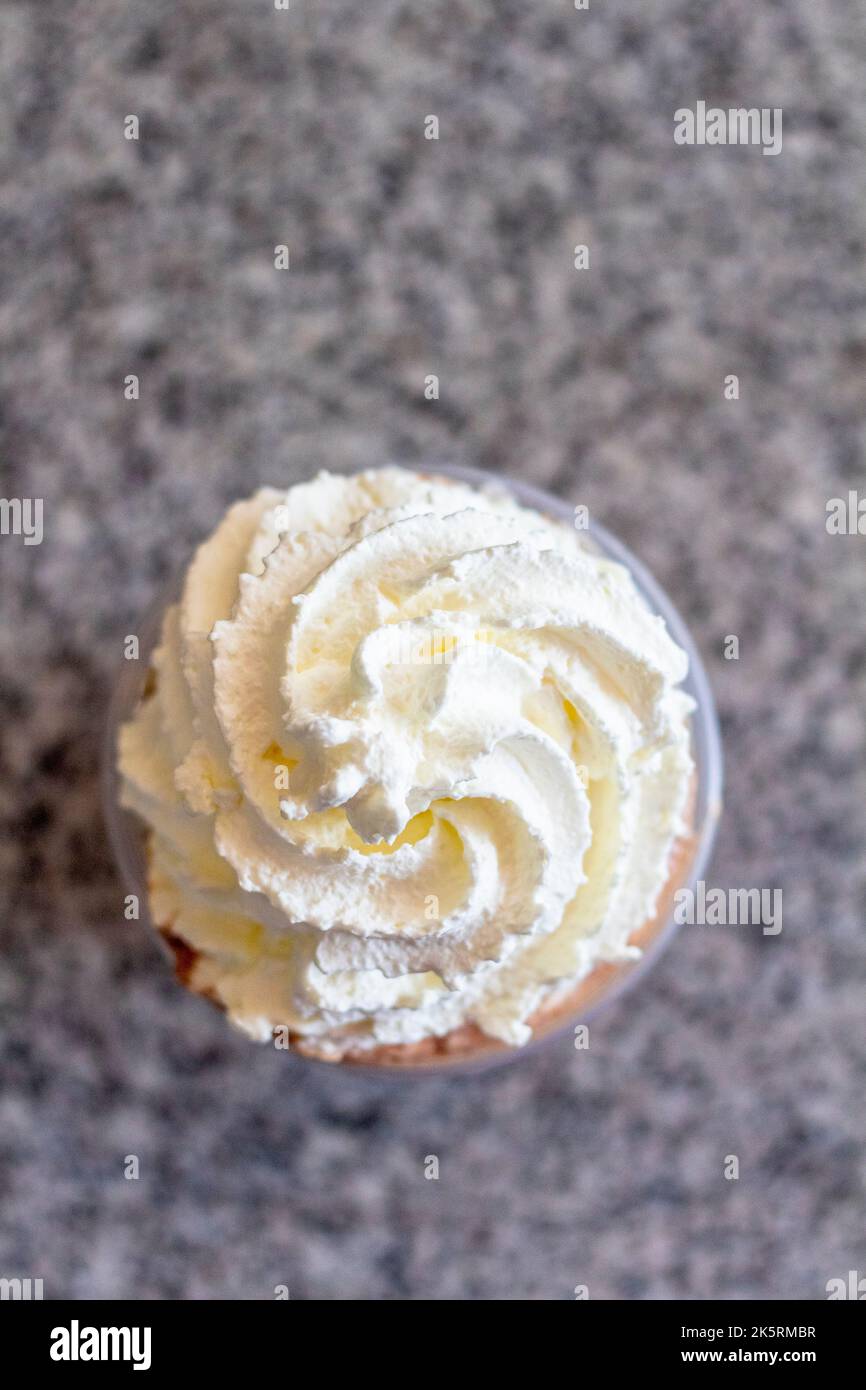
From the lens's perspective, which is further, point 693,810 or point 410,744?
point 693,810
